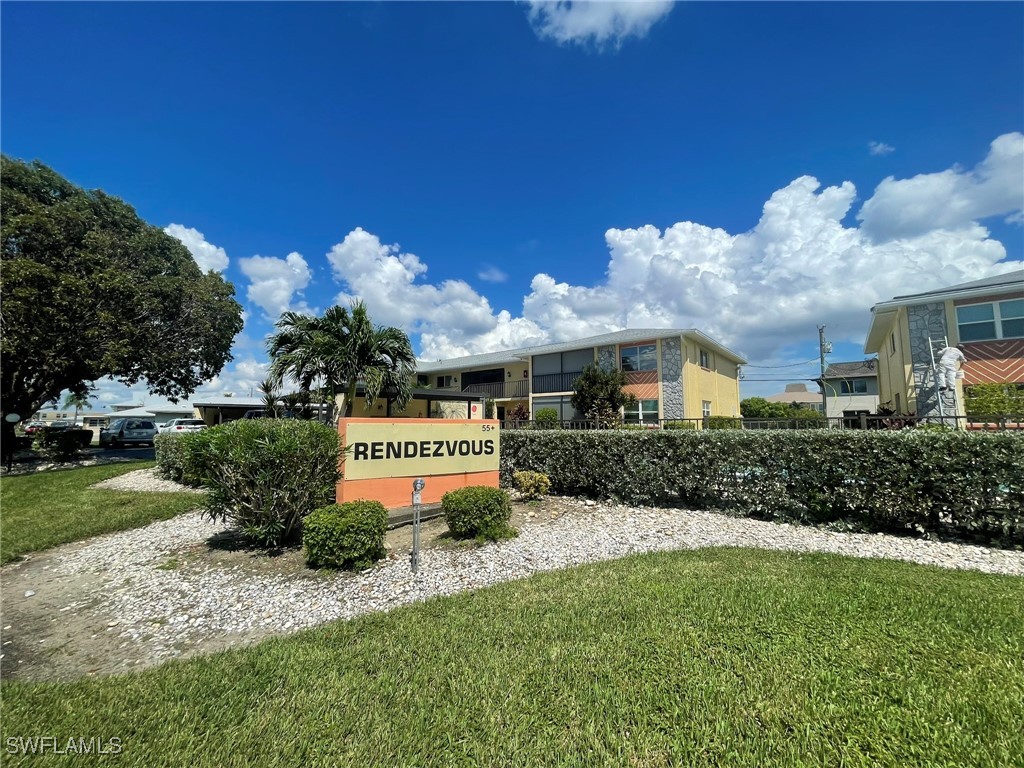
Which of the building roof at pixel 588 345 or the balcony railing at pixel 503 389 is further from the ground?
the building roof at pixel 588 345

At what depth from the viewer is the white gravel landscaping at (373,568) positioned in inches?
141

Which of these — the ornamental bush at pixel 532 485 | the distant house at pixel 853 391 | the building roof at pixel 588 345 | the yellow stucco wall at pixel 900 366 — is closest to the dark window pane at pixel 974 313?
the yellow stucco wall at pixel 900 366

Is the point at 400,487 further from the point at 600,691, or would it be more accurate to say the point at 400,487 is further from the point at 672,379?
the point at 672,379

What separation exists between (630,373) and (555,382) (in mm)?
4411

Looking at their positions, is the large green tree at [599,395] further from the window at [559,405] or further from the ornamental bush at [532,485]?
the ornamental bush at [532,485]

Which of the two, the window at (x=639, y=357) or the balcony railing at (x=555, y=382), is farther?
the balcony railing at (x=555, y=382)

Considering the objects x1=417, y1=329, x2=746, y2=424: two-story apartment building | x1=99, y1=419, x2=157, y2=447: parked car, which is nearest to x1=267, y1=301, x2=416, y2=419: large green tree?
x1=417, y1=329, x2=746, y2=424: two-story apartment building

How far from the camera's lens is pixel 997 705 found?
6.76ft

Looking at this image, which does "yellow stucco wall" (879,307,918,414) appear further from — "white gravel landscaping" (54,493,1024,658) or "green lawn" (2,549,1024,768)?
"green lawn" (2,549,1024,768)

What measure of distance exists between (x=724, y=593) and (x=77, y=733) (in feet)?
13.3

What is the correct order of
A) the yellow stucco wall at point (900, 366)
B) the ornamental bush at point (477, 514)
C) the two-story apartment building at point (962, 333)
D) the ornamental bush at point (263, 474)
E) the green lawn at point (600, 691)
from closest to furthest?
1. the green lawn at point (600, 691)
2. the ornamental bush at point (263, 474)
3. the ornamental bush at point (477, 514)
4. the two-story apartment building at point (962, 333)
5. the yellow stucco wall at point (900, 366)

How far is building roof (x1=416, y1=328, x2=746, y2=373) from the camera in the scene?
69.1 feet

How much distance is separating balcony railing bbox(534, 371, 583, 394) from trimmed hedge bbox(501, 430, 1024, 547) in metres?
16.3

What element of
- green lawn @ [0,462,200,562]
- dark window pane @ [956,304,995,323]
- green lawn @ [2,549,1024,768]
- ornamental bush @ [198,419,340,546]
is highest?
dark window pane @ [956,304,995,323]
